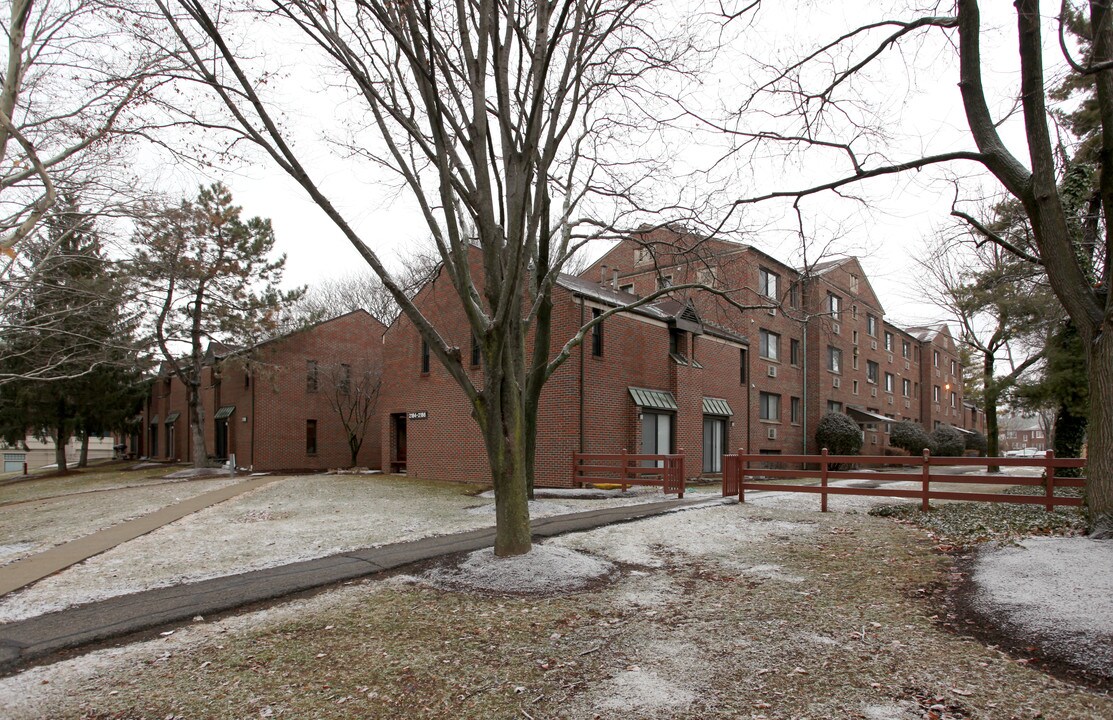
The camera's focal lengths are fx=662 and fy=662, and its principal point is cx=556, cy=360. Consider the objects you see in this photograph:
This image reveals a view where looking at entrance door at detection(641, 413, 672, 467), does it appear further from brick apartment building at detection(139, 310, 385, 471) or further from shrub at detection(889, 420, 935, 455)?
shrub at detection(889, 420, 935, 455)

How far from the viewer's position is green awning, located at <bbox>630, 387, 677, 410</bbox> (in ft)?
68.9

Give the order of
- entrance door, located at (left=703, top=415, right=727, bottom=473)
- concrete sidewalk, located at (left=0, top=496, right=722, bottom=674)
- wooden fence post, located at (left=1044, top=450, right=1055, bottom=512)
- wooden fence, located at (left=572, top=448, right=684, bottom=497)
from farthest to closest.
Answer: entrance door, located at (left=703, top=415, right=727, bottom=473) < wooden fence, located at (left=572, top=448, right=684, bottom=497) < wooden fence post, located at (left=1044, top=450, right=1055, bottom=512) < concrete sidewalk, located at (left=0, top=496, right=722, bottom=674)

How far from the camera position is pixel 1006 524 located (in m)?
10.6

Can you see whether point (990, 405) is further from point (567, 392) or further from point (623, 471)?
point (567, 392)

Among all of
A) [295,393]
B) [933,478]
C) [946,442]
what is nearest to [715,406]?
[933,478]

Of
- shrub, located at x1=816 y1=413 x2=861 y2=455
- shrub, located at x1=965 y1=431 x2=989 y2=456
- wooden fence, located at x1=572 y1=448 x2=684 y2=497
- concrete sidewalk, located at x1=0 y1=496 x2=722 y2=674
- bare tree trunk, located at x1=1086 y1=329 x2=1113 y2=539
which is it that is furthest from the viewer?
shrub, located at x1=965 y1=431 x2=989 y2=456

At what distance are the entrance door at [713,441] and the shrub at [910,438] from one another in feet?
56.1

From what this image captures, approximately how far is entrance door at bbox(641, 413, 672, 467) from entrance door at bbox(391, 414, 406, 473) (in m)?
10.0

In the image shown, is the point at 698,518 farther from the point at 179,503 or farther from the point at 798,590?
the point at 179,503

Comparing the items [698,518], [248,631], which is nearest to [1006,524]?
[698,518]

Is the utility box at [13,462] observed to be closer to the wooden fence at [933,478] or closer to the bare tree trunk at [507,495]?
the wooden fence at [933,478]

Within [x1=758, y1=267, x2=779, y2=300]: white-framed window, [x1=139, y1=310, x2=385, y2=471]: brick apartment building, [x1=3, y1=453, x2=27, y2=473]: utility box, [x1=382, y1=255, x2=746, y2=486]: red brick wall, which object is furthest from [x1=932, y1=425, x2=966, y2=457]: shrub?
[x1=3, y1=453, x2=27, y2=473]: utility box

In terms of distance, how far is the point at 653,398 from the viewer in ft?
71.5

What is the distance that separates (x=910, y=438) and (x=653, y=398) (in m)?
23.3
